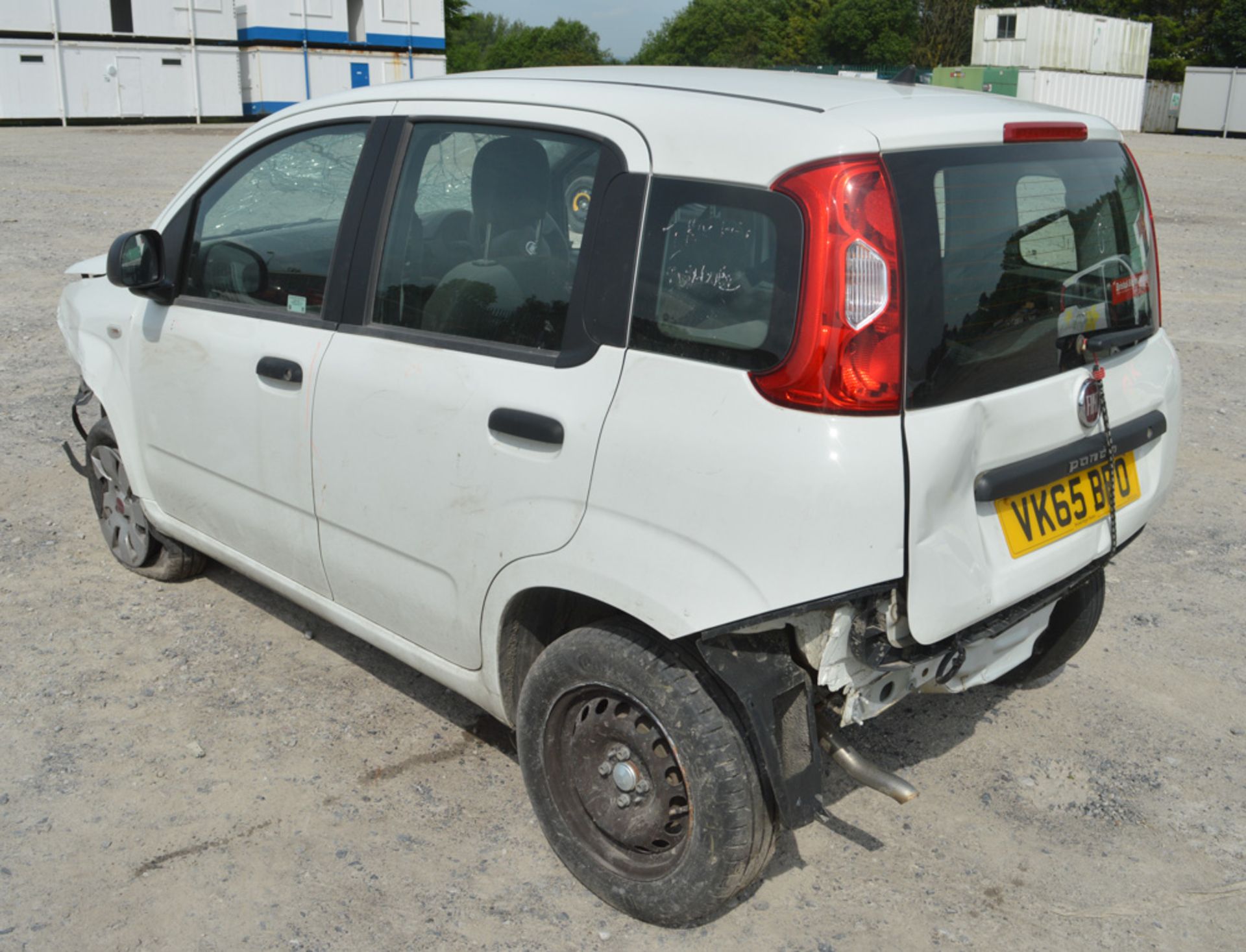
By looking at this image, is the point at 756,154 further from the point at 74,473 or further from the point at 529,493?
the point at 74,473

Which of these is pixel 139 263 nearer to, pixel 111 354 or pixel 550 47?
pixel 111 354

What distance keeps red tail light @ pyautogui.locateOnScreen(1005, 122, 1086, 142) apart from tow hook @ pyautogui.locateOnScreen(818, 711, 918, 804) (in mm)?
1450

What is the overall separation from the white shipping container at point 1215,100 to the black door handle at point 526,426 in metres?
45.2

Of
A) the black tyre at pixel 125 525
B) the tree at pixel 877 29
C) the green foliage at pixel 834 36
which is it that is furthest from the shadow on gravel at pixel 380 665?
the tree at pixel 877 29

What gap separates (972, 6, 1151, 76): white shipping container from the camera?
41.3 metres

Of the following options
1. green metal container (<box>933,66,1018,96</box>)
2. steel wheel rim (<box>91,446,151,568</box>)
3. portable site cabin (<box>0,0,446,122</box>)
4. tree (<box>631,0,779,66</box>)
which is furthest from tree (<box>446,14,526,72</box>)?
steel wheel rim (<box>91,446,151,568</box>)

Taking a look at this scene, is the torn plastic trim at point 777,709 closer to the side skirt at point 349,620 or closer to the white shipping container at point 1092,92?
the side skirt at point 349,620

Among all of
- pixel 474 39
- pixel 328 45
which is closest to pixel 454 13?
pixel 328 45

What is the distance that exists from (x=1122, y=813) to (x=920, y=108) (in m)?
2.10

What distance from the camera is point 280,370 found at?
11.3ft

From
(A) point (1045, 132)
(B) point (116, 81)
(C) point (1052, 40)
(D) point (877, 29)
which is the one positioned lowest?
(A) point (1045, 132)

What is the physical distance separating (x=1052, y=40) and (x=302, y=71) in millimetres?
27026

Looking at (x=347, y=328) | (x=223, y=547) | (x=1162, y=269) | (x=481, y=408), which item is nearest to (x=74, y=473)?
(x=223, y=547)

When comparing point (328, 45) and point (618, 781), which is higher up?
point (328, 45)
